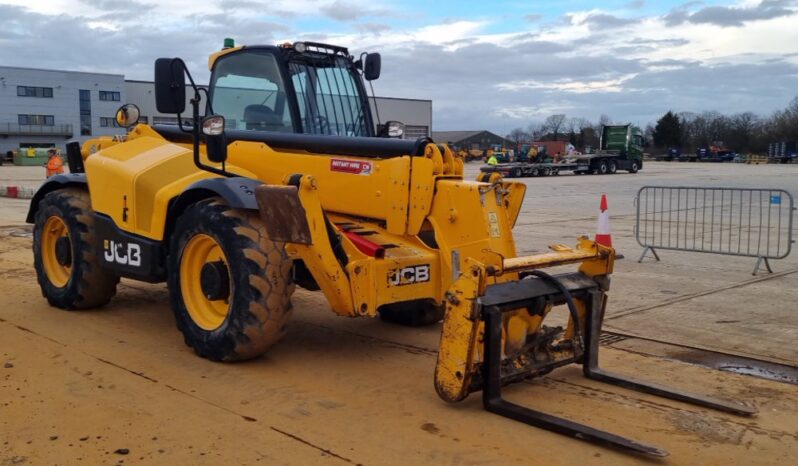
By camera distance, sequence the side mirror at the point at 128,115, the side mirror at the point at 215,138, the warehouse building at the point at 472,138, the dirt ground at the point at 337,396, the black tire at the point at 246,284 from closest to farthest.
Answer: the dirt ground at the point at 337,396, the black tire at the point at 246,284, the side mirror at the point at 215,138, the side mirror at the point at 128,115, the warehouse building at the point at 472,138

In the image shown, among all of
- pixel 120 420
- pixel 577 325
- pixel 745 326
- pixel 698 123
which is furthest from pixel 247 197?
pixel 698 123

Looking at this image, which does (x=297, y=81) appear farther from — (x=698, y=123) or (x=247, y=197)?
(x=698, y=123)

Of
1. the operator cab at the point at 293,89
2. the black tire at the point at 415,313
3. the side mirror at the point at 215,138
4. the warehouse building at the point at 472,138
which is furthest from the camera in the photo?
the warehouse building at the point at 472,138

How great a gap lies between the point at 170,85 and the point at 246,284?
165cm

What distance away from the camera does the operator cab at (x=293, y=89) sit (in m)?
6.46

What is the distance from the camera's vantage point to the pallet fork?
14.6 feet

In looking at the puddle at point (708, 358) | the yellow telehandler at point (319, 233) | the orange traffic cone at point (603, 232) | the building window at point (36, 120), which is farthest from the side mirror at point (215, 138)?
the building window at point (36, 120)

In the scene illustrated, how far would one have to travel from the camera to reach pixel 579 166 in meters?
45.6

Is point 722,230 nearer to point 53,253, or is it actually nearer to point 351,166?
point 351,166

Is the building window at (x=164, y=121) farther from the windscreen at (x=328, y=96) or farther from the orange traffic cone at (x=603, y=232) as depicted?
the orange traffic cone at (x=603, y=232)

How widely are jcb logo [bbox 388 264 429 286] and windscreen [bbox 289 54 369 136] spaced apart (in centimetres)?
171

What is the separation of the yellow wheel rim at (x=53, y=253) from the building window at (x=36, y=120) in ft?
251

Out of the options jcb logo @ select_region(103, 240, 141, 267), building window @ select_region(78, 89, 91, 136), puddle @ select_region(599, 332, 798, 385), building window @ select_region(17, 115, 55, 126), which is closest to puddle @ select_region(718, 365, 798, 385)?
puddle @ select_region(599, 332, 798, 385)

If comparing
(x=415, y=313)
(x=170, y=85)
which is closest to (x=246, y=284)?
Result: (x=170, y=85)
